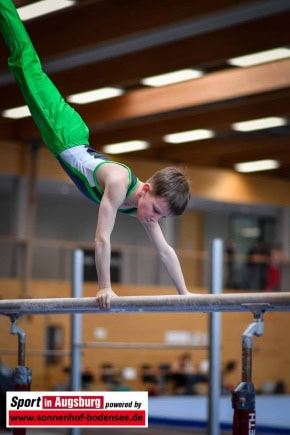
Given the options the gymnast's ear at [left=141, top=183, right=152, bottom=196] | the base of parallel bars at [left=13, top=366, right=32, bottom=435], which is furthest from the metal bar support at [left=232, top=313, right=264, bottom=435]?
the base of parallel bars at [left=13, top=366, right=32, bottom=435]

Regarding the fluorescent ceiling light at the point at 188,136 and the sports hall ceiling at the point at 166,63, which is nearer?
the sports hall ceiling at the point at 166,63

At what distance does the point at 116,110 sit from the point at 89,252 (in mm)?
4443

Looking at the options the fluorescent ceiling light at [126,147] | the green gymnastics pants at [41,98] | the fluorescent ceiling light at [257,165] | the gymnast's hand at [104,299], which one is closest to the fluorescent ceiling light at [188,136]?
the fluorescent ceiling light at [126,147]

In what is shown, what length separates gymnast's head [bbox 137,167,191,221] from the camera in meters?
4.08

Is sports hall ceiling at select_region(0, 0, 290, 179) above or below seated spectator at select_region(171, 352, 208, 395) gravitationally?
above

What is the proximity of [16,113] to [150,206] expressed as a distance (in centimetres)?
992

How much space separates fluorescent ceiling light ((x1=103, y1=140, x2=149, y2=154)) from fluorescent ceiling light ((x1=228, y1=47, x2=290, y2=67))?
5446 mm

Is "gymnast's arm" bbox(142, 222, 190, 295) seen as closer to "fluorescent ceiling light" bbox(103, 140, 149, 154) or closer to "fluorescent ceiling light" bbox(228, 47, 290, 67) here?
"fluorescent ceiling light" bbox(228, 47, 290, 67)

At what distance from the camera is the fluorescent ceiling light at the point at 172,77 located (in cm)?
1080

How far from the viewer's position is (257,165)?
1811cm

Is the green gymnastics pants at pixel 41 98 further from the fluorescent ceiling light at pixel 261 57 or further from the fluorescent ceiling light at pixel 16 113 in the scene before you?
the fluorescent ceiling light at pixel 16 113

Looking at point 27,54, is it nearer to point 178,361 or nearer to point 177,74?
point 177,74

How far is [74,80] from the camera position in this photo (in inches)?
440

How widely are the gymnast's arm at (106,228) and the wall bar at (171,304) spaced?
0.52 ft
